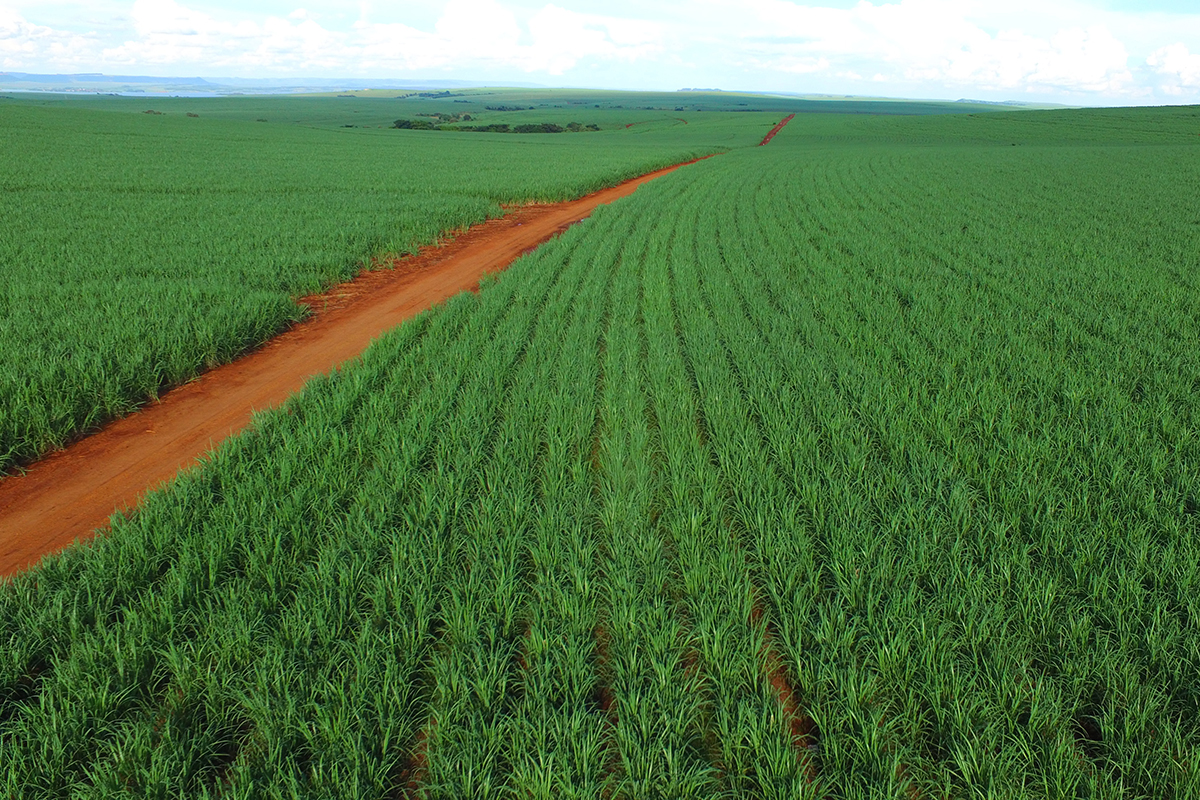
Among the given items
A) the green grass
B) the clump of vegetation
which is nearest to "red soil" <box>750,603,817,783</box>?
the green grass

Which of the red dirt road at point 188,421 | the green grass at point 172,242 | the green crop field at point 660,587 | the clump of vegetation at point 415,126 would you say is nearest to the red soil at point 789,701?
the green crop field at point 660,587

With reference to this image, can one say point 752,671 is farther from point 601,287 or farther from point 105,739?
point 601,287

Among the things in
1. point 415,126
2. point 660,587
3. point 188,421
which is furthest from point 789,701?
point 415,126

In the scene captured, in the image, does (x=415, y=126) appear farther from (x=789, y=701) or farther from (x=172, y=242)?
(x=789, y=701)

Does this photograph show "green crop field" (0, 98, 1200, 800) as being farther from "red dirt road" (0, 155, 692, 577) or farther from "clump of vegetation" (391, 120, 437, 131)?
"clump of vegetation" (391, 120, 437, 131)

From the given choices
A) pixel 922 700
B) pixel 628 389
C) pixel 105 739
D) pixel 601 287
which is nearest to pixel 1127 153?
pixel 601 287
